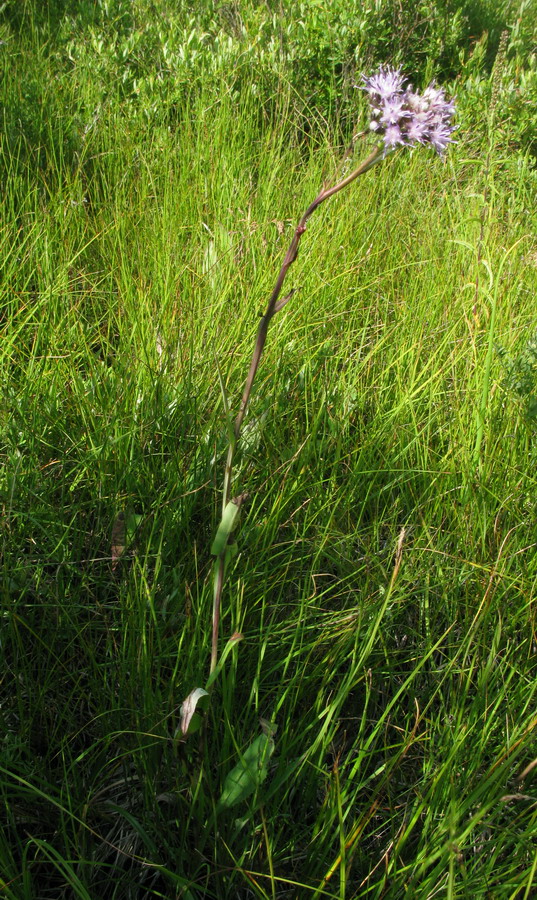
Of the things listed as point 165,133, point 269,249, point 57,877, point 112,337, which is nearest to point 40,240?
point 112,337

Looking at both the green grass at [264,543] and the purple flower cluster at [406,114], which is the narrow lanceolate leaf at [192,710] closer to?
the green grass at [264,543]

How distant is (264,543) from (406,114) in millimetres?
765

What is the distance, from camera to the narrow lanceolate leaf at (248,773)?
1017mm

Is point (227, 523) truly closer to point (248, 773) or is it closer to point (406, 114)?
point (248, 773)

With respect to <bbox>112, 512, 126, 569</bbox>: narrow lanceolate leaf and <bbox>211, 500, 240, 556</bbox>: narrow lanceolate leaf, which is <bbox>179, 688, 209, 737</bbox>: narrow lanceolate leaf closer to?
<bbox>211, 500, 240, 556</bbox>: narrow lanceolate leaf

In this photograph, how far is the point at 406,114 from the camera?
1017 millimetres

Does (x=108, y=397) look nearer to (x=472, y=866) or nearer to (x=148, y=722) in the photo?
(x=148, y=722)

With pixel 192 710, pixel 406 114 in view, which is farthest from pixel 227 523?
pixel 406 114

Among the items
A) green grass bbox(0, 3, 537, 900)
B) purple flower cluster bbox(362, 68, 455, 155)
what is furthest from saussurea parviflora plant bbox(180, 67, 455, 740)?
green grass bbox(0, 3, 537, 900)

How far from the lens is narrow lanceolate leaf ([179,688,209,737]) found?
3.15 feet

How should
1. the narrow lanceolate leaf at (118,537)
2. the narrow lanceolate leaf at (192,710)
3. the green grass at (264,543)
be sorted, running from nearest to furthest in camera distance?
the narrow lanceolate leaf at (192,710) → the green grass at (264,543) → the narrow lanceolate leaf at (118,537)

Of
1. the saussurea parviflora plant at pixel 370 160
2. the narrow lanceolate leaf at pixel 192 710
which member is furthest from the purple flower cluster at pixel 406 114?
the narrow lanceolate leaf at pixel 192 710

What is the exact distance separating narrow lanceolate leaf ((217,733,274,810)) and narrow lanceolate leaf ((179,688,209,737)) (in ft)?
0.26

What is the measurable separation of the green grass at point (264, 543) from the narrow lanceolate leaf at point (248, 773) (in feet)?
0.09
